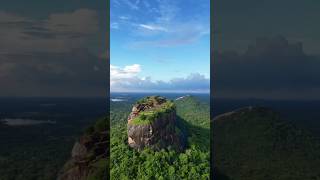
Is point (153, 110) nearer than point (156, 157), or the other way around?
point (156, 157)

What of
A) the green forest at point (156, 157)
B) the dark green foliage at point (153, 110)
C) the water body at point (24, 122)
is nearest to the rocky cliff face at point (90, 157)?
the green forest at point (156, 157)

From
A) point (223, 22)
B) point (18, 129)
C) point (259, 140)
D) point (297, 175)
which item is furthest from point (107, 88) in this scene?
point (297, 175)

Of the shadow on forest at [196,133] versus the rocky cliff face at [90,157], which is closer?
the rocky cliff face at [90,157]

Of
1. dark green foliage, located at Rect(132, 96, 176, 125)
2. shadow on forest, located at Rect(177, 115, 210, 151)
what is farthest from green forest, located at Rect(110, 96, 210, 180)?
dark green foliage, located at Rect(132, 96, 176, 125)

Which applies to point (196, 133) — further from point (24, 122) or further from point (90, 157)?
point (24, 122)

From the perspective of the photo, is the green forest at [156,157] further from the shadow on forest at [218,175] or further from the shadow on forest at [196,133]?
the shadow on forest at [218,175]

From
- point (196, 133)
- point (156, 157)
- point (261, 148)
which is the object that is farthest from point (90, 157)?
point (261, 148)
